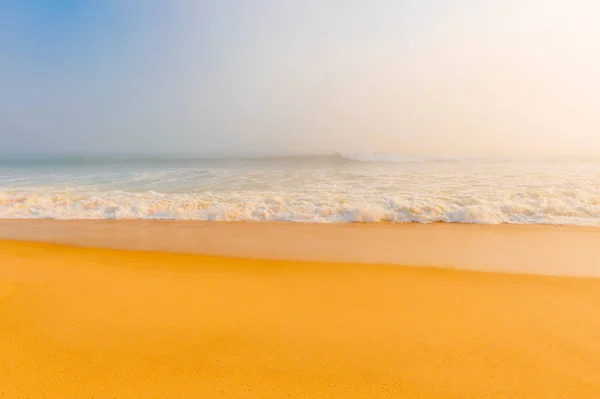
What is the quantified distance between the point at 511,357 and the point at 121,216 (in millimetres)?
9763

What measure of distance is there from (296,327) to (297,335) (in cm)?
13

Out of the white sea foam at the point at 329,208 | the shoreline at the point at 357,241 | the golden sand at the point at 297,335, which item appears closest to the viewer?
the golden sand at the point at 297,335

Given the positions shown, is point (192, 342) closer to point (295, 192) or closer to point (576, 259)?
point (576, 259)

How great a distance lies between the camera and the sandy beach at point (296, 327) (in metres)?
2.05

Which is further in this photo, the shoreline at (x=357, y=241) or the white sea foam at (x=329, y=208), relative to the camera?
the white sea foam at (x=329, y=208)

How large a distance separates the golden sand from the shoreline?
43.8 inches

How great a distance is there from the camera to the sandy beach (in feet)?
6.72

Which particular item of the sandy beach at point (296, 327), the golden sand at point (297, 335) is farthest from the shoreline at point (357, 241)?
the golden sand at point (297, 335)

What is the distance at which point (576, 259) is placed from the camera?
512 centimetres

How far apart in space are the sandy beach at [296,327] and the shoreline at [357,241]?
0.12 metres

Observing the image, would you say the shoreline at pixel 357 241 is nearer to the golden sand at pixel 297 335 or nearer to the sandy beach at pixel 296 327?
the sandy beach at pixel 296 327

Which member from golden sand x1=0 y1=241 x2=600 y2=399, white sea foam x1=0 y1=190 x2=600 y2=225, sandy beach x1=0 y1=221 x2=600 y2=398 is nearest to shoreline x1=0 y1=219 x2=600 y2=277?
sandy beach x1=0 y1=221 x2=600 y2=398

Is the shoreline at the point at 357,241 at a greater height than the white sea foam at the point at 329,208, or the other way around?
the white sea foam at the point at 329,208

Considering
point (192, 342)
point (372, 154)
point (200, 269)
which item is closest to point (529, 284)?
point (192, 342)
